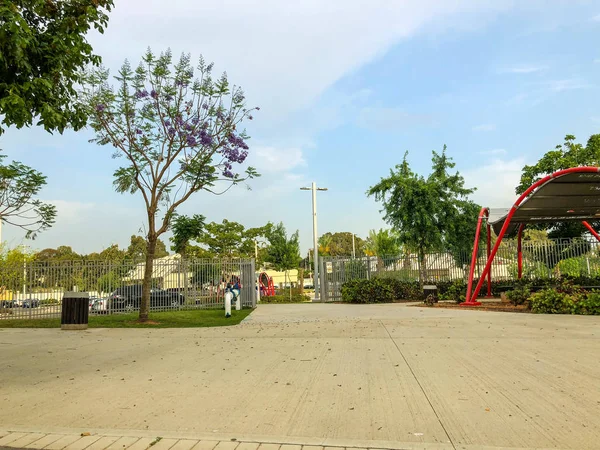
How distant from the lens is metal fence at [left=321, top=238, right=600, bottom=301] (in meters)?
21.2

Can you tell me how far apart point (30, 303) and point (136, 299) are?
142 inches

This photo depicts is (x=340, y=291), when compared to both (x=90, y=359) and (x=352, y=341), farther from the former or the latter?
(x=90, y=359)

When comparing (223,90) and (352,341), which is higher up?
(223,90)

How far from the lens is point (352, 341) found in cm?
1007

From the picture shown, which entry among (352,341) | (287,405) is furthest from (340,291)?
(287,405)

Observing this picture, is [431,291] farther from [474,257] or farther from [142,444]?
[142,444]

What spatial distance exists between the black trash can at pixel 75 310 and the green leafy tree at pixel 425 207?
13.8m

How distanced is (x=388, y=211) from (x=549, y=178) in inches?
390

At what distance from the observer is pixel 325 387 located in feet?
20.1

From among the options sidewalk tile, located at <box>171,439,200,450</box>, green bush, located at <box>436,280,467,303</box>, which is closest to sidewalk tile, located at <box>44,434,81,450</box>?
sidewalk tile, located at <box>171,439,200,450</box>

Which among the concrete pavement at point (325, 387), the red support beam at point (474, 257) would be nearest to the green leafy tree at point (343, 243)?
the red support beam at point (474, 257)

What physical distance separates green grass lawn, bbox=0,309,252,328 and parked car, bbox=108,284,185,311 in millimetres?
1064

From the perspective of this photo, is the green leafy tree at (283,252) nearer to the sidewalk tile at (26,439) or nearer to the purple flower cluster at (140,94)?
the purple flower cluster at (140,94)

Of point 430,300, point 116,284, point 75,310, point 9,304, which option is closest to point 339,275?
point 430,300
